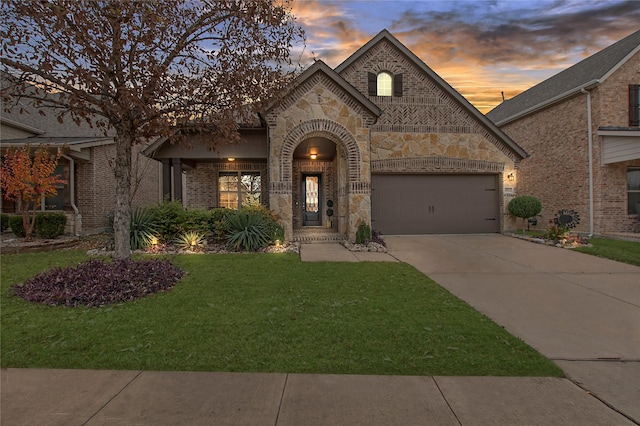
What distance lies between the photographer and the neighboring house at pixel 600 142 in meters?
13.0

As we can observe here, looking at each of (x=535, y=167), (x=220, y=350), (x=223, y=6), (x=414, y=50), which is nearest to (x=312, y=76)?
(x=223, y=6)

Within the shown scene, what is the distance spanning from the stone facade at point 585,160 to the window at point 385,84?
7532mm

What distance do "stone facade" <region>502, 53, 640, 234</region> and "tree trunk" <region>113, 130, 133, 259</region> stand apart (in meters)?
16.2

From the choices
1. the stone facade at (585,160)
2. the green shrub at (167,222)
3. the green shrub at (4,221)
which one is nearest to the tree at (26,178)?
the green shrub at (4,221)

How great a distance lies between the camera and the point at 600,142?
13.1 meters

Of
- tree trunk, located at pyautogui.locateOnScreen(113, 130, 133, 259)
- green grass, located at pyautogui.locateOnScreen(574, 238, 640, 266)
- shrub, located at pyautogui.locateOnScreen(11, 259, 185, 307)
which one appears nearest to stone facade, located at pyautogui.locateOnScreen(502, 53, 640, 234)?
green grass, located at pyautogui.locateOnScreen(574, 238, 640, 266)

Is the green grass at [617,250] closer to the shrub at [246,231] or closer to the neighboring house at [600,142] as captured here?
the neighboring house at [600,142]

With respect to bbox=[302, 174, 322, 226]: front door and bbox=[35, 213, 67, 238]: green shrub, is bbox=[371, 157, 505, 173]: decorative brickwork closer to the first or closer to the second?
bbox=[302, 174, 322, 226]: front door

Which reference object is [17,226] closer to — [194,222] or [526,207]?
[194,222]

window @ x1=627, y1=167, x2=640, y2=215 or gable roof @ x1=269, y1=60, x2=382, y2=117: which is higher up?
gable roof @ x1=269, y1=60, x2=382, y2=117

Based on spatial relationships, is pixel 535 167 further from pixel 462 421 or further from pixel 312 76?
pixel 462 421

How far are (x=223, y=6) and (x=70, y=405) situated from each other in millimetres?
6299

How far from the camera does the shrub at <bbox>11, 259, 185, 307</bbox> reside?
16.0 feet

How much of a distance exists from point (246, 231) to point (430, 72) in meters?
9.95
